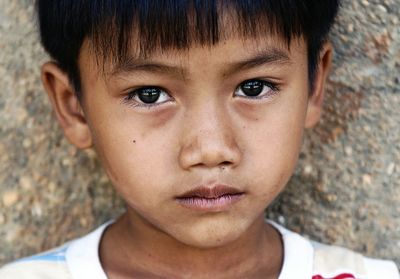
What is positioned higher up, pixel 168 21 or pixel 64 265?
pixel 168 21

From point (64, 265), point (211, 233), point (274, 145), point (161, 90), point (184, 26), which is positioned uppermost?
point (184, 26)

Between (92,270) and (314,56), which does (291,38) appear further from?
(92,270)

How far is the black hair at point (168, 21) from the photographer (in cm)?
128

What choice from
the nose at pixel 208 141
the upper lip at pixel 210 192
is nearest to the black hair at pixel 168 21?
the nose at pixel 208 141

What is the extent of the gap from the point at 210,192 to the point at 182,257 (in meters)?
0.28

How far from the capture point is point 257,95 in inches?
55.4

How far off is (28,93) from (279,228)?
63cm

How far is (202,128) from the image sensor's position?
1.31 meters

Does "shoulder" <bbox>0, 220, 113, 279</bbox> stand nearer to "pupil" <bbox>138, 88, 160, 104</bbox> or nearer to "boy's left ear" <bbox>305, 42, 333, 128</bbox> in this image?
"pupil" <bbox>138, 88, 160, 104</bbox>

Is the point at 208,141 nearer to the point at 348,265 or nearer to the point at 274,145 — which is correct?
the point at 274,145

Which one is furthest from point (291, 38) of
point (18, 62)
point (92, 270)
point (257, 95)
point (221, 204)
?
point (18, 62)

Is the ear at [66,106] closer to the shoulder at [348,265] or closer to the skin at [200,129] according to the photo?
the skin at [200,129]

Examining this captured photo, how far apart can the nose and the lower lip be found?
64mm

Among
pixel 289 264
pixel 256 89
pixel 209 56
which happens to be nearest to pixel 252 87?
pixel 256 89
